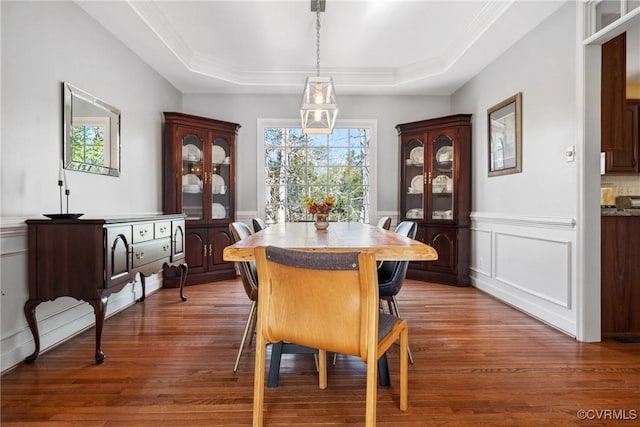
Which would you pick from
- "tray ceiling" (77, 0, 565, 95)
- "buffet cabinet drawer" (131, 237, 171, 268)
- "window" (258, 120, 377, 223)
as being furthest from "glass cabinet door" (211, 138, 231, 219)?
"buffet cabinet drawer" (131, 237, 171, 268)

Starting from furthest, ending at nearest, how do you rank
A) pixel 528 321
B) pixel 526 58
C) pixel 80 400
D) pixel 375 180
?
pixel 375 180, pixel 526 58, pixel 528 321, pixel 80 400

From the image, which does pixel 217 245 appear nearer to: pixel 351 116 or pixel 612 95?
pixel 351 116

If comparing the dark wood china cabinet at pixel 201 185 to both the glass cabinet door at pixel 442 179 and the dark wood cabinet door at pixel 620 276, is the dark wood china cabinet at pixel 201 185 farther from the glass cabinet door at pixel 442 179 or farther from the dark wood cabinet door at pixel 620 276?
the dark wood cabinet door at pixel 620 276

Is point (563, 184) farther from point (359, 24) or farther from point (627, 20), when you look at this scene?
point (359, 24)

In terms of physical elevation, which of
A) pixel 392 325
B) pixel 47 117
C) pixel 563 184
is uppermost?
pixel 47 117

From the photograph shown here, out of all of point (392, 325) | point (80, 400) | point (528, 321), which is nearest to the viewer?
point (392, 325)

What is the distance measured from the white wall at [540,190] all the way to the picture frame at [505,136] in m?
0.07

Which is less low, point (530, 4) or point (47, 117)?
point (530, 4)

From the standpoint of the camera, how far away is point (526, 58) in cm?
326

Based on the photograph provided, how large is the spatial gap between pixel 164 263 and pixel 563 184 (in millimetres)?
3349

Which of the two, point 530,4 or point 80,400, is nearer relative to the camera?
point 80,400

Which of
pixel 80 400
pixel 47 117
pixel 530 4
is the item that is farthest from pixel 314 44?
pixel 80 400

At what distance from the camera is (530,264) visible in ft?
10.4

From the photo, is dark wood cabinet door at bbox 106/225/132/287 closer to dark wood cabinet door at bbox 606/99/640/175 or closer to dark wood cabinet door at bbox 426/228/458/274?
dark wood cabinet door at bbox 426/228/458/274
